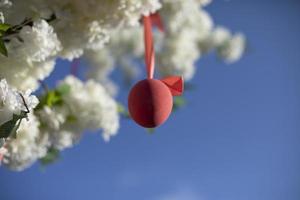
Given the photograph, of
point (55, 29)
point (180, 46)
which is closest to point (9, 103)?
point (55, 29)

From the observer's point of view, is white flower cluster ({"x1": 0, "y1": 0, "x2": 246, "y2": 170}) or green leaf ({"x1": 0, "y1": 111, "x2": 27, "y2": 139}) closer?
green leaf ({"x1": 0, "y1": 111, "x2": 27, "y2": 139})

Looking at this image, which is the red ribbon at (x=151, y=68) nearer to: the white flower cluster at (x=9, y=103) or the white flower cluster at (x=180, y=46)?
the white flower cluster at (x=9, y=103)

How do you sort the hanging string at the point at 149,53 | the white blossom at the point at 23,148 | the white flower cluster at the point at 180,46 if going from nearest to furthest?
the hanging string at the point at 149,53, the white blossom at the point at 23,148, the white flower cluster at the point at 180,46

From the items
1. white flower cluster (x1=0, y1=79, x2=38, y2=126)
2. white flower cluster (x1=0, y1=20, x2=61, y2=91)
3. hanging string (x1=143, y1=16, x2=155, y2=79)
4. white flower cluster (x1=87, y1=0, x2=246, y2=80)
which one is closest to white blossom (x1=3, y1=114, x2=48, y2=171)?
white flower cluster (x1=0, y1=20, x2=61, y2=91)

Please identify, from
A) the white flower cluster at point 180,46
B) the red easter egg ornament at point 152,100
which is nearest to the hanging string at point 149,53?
the red easter egg ornament at point 152,100

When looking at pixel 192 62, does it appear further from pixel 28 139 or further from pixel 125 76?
pixel 28 139

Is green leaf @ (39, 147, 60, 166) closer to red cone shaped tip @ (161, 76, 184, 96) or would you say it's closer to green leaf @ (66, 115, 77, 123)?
green leaf @ (66, 115, 77, 123)

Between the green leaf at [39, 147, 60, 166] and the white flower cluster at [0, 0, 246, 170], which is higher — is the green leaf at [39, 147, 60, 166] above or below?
above

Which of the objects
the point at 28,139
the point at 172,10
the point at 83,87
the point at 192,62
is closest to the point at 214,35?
the point at 192,62

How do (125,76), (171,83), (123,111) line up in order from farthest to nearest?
(125,76) < (123,111) < (171,83)
